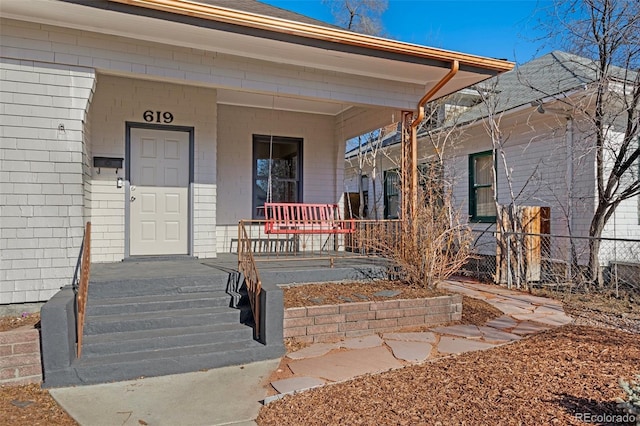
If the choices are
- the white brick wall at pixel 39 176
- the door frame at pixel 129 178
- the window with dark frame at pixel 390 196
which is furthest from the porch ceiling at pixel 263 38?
the window with dark frame at pixel 390 196

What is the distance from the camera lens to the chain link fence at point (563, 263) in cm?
705

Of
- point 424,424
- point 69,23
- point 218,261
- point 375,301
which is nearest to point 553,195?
point 375,301

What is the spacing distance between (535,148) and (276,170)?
5.36 meters

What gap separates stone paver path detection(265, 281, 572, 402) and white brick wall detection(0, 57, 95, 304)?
2.72m

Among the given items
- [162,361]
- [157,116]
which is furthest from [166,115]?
[162,361]

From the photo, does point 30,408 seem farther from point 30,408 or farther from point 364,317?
point 364,317

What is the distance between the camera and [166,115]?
634cm

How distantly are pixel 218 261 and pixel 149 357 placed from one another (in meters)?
2.51

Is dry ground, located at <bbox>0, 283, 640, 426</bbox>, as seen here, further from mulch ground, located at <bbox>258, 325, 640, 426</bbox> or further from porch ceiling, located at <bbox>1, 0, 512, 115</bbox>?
porch ceiling, located at <bbox>1, 0, 512, 115</bbox>

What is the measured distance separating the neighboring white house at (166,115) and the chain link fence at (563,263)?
3.10m

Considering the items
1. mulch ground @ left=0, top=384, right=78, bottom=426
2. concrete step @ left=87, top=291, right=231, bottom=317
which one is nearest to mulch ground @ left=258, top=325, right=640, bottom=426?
mulch ground @ left=0, top=384, right=78, bottom=426

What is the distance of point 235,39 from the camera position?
4828 mm

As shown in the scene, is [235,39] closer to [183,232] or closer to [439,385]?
[183,232]

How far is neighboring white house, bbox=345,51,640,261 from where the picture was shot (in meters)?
7.54
